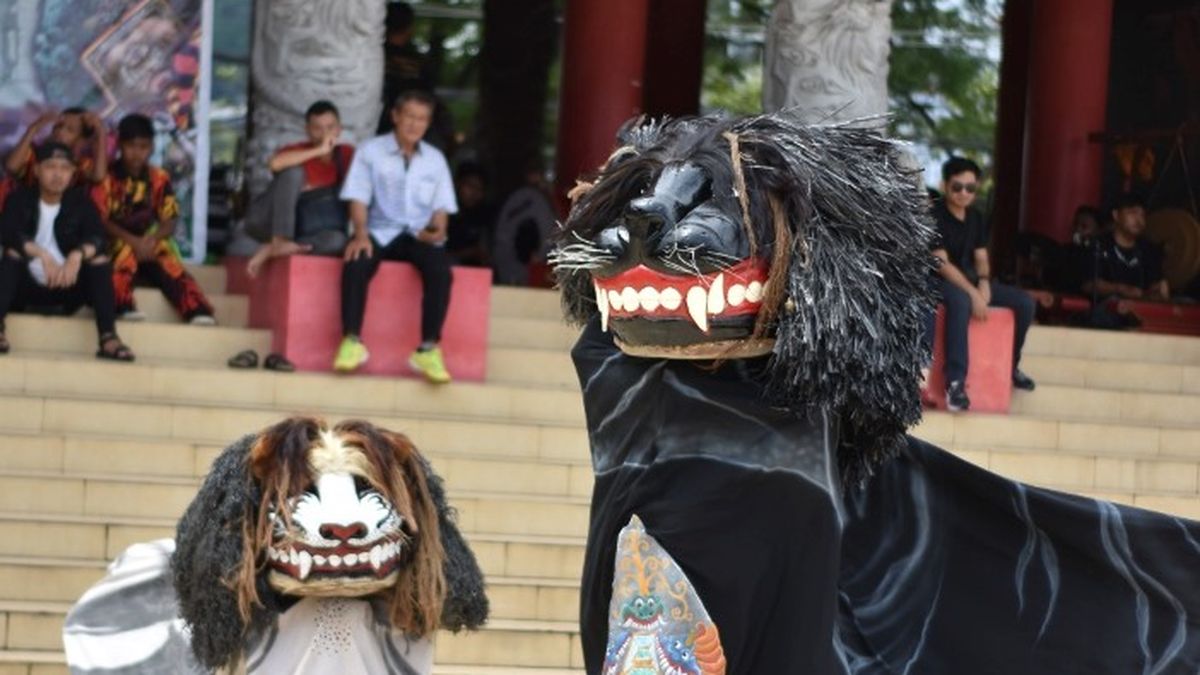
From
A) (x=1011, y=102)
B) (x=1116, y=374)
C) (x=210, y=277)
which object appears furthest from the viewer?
(x=1011, y=102)

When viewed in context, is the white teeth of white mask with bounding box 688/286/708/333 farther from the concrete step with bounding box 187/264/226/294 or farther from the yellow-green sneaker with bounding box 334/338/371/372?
the concrete step with bounding box 187/264/226/294

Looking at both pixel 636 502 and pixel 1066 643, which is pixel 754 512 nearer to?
pixel 636 502

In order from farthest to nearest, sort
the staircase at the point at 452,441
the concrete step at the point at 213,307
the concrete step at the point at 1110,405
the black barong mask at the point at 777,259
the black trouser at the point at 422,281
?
1. the concrete step at the point at 1110,405
2. the concrete step at the point at 213,307
3. the black trouser at the point at 422,281
4. the staircase at the point at 452,441
5. the black barong mask at the point at 777,259

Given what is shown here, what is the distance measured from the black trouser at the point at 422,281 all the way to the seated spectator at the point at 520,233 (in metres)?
3.70

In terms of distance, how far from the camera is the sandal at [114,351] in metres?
12.6

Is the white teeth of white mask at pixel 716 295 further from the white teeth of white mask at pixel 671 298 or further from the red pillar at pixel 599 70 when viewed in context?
the red pillar at pixel 599 70

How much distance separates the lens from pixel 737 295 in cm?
595

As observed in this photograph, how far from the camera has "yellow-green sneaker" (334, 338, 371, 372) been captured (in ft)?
41.6

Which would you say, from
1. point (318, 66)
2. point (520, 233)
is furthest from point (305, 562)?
point (520, 233)

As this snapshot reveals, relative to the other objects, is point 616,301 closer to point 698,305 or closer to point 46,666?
point 698,305

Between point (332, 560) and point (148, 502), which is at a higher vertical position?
point (332, 560)

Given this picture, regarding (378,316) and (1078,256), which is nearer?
(378,316)

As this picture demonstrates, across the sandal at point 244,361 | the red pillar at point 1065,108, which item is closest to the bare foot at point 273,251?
the sandal at point 244,361

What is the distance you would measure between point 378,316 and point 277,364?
55 cm
